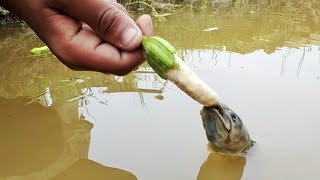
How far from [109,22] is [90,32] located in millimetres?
124

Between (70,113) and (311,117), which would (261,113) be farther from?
(70,113)

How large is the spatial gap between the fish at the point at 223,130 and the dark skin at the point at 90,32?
1.14 ft

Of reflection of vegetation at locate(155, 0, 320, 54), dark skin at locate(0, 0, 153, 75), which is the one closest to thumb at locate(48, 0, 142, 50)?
dark skin at locate(0, 0, 153, 75)

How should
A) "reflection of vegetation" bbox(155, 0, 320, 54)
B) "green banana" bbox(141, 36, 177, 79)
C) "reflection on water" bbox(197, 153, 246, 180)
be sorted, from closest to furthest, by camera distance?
"green banana" bbox(141, 36, 177, 79), "reflection on water" bbox(197, 153, 246, 180), "reflection of vegetation" bbox(155, 0, 320, 54)

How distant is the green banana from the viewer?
1306mm

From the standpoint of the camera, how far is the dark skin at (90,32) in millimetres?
1327

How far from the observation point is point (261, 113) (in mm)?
1873

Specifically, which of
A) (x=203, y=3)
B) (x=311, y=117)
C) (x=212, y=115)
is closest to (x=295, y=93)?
(x=311, y=117)

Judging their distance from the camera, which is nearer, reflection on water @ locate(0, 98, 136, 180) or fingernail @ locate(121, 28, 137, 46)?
fingernail @ locate(121, 28, 137, 46)

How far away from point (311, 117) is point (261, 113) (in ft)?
0.68

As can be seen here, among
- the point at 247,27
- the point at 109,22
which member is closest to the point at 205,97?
the point at 109,22

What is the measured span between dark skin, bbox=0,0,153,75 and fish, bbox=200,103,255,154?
35 centimetres

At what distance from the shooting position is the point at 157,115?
6.10ft

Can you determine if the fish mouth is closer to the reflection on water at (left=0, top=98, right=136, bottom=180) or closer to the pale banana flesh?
the pale banana flesh
